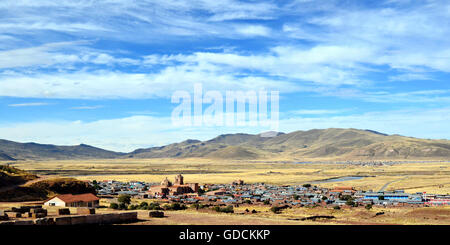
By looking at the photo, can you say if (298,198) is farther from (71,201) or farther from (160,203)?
(71,201)

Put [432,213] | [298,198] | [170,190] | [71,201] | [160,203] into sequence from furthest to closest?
[170,190] < [298,198] < [160,203] < [71,201] < [432,213]

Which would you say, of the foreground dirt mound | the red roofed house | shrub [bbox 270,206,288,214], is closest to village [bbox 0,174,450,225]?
the red roofed house

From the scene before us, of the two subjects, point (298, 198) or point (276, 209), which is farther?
point (298, 198)

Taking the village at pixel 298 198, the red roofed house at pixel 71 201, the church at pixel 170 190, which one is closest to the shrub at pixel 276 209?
the village at pixel 298 198

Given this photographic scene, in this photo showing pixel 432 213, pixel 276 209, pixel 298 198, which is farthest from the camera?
pixel 298 198

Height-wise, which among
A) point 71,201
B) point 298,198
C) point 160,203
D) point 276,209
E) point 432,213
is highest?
point 71,201

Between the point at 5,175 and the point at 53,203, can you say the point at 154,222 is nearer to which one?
the point at 53,203

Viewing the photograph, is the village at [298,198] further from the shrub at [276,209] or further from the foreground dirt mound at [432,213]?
the foreground dirt mound at [432,213]

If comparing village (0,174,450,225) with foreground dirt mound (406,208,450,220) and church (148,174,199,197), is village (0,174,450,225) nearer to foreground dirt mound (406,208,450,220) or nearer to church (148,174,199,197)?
church (148,174,199,197)

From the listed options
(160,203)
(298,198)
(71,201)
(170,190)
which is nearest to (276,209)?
(160,203)
